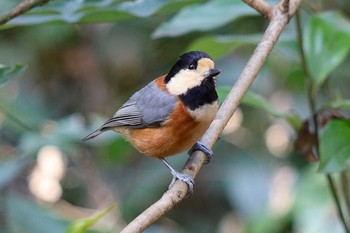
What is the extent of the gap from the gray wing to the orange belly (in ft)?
0.08

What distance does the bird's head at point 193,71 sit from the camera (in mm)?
2160

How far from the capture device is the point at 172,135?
2.30 m

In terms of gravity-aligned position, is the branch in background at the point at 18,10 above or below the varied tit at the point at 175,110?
above

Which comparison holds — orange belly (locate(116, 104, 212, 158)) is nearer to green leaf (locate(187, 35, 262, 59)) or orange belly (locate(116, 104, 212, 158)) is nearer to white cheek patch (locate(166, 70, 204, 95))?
white cheek patch (locate(166, 70, 204, 95))

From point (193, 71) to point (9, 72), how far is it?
61 cm

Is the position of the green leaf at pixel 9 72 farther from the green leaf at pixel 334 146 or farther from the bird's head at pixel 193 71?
the green leaf at pixel 334 146

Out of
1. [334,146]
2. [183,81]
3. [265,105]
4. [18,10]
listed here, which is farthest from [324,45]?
[18,10]

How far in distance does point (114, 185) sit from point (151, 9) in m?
1.79

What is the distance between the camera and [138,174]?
13.1ft

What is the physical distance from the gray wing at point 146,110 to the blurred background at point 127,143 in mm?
271

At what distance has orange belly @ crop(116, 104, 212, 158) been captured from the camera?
7.30 ft

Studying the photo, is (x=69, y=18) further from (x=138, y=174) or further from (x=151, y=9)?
(x=138, y=174)

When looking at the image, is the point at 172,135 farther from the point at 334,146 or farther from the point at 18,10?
the point at 18,10

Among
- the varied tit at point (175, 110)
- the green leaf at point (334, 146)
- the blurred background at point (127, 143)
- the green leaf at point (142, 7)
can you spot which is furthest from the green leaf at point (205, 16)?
the green leaf at point (334, 146)
